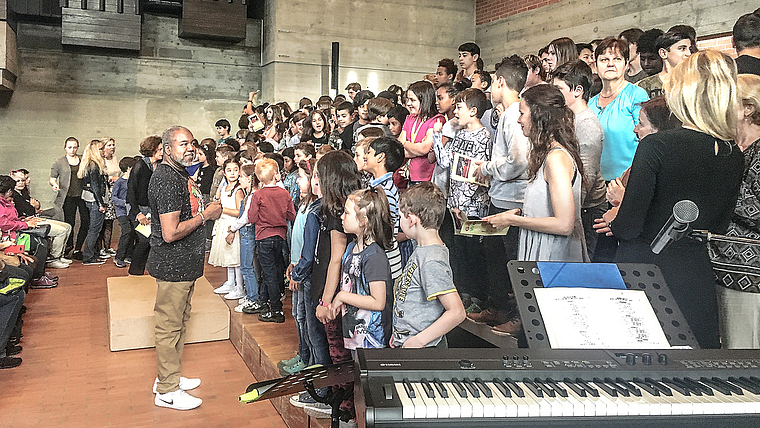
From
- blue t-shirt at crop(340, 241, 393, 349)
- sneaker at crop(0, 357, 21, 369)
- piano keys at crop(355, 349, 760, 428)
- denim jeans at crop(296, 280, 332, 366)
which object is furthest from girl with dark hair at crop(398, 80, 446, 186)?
sneaker at crop(0, 357, 21, 369)

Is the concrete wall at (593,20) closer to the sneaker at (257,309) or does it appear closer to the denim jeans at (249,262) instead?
the denim jeans at (249,262)

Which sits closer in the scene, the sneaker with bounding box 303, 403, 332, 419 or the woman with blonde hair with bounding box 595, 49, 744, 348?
the woman with blonde hair with bounding box 595, 49, 744, 348

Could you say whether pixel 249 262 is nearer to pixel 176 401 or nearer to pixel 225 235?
pixel 225 235

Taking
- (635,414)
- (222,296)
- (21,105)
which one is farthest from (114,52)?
(635,414)

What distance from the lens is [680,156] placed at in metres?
2.04

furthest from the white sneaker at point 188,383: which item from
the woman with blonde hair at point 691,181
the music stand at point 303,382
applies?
the woman with blonde hair at point 691,181

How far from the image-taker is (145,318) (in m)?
5.02

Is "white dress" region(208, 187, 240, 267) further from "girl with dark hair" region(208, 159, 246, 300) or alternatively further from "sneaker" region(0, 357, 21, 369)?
"sneaker" region(0, 357, 21, 369)

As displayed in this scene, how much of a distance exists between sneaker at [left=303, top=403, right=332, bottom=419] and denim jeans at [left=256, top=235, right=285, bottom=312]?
5.36 feet

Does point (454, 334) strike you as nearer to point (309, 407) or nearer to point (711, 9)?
point (309, 407)

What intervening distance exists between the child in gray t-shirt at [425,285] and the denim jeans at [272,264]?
2.45 metres

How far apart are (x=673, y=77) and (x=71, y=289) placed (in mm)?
6567

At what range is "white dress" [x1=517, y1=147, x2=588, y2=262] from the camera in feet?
8.77

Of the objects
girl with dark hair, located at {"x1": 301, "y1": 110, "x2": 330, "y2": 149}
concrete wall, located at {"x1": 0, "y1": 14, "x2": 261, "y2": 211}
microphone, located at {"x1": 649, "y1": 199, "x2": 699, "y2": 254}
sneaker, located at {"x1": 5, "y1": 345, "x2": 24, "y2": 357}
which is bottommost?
sneaker, located at {"x1": 5, "y1": 345, "x2": 24, "y2": 357}
